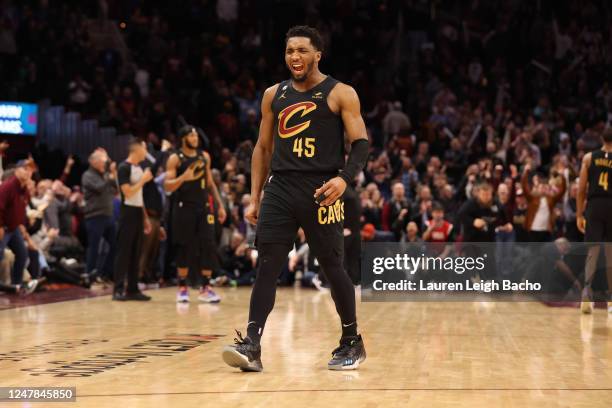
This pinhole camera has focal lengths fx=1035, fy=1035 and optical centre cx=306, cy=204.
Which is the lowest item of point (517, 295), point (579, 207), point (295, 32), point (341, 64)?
point (517, 295)

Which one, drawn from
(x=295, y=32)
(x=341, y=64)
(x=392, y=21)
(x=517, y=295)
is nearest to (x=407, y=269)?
(x=517, y=295)

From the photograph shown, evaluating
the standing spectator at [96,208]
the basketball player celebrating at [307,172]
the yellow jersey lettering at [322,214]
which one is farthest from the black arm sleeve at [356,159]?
the standing spectator at [96,208]

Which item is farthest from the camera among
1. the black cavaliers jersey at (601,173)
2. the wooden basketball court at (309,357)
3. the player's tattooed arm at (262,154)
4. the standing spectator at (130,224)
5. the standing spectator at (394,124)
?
the standing spectator at (394,124)

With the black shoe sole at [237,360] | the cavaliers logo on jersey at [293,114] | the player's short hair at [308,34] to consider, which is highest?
the player's short hair at [308,34]

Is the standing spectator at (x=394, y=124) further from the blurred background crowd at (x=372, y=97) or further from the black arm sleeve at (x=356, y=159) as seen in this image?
the black arm sleeve at (x=356, y=159)

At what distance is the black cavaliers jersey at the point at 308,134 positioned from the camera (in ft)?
19.6

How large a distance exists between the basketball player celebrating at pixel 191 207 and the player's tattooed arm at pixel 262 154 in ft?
15.8

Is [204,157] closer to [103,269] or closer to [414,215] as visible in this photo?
[103,269]

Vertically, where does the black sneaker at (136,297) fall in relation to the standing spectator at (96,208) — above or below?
below

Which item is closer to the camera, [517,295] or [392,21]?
[517,295]

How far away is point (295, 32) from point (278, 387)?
6.82 feet

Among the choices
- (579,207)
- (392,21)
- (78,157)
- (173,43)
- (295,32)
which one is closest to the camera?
(295,32)

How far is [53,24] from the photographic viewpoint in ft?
66.5

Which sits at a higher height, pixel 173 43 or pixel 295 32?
pixel 173 43
